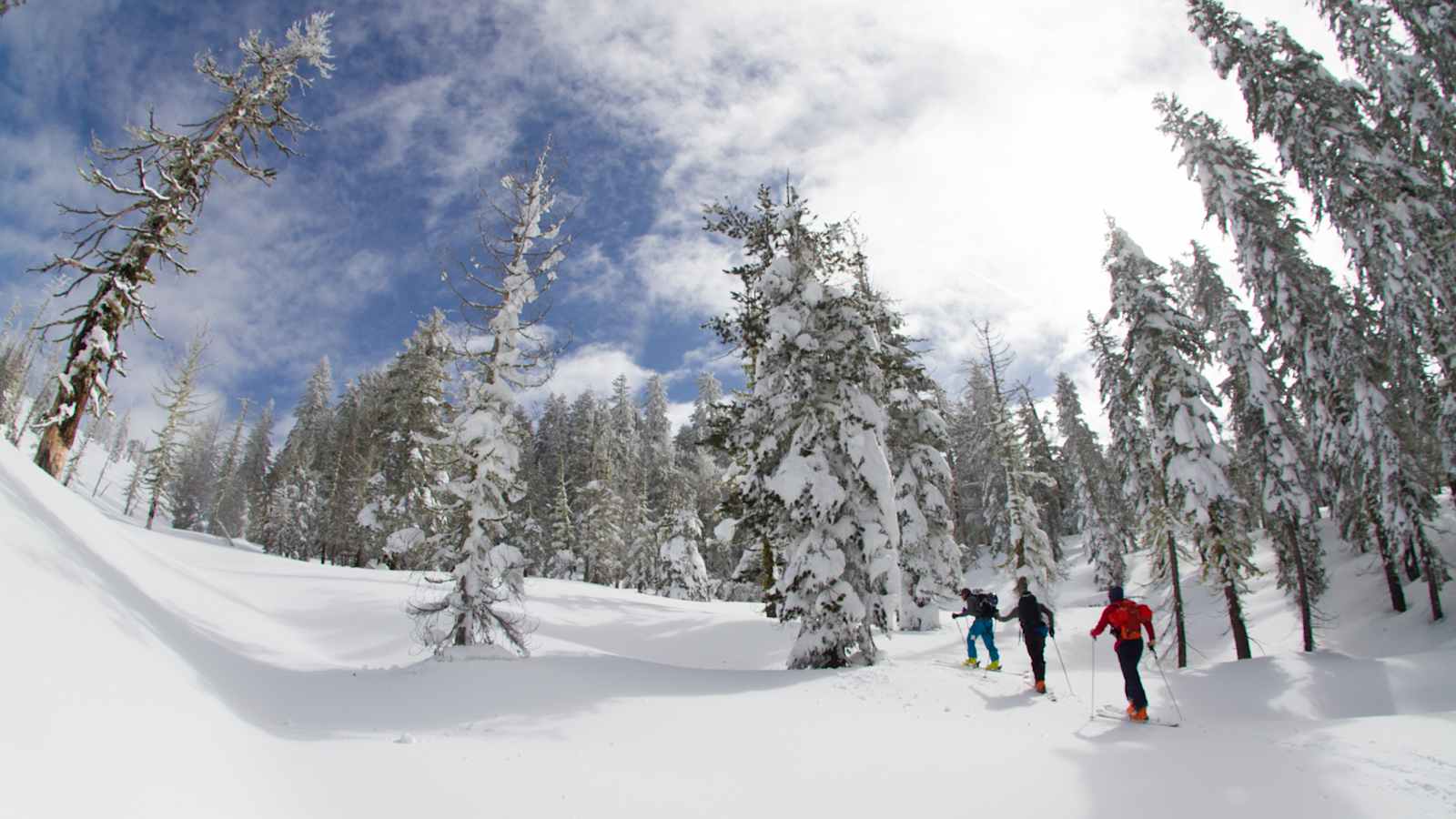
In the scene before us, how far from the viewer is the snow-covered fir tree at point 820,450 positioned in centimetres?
1239

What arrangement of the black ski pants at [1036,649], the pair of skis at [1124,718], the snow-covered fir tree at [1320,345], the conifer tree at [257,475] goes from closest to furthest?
1. the pair of skis at [1124,718]
2. the black ski pants at [1036,649]
3. the snow-covered fir tree at [1320,345]
4. the conifer tree at [257,475]

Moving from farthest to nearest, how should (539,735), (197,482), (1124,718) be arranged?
(197,482), (1124,718), (539,735)

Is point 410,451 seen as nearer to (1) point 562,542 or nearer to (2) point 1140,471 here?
(1) point 562,542

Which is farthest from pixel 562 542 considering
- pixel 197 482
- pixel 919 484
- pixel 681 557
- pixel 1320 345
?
pixel 197 482

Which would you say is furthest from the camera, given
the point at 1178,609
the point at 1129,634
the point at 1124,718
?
the point at 1178,609

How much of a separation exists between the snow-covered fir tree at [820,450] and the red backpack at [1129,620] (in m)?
3.75

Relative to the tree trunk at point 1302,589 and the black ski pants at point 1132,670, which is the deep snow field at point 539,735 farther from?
the tree trunk at point 1302,589

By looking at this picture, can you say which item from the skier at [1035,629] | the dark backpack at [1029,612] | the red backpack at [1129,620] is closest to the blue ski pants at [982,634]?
the skier at [1035,629]

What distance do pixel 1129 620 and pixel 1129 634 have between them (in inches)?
8.8

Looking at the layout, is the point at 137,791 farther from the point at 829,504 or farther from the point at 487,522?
the point at 829,504

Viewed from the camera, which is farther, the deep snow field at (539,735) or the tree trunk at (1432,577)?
the tree trunk at (1432,577)

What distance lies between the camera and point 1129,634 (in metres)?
9.95

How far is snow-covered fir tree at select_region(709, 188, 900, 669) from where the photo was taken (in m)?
12.4

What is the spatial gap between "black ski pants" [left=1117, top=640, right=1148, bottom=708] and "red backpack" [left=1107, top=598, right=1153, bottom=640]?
109 mm
